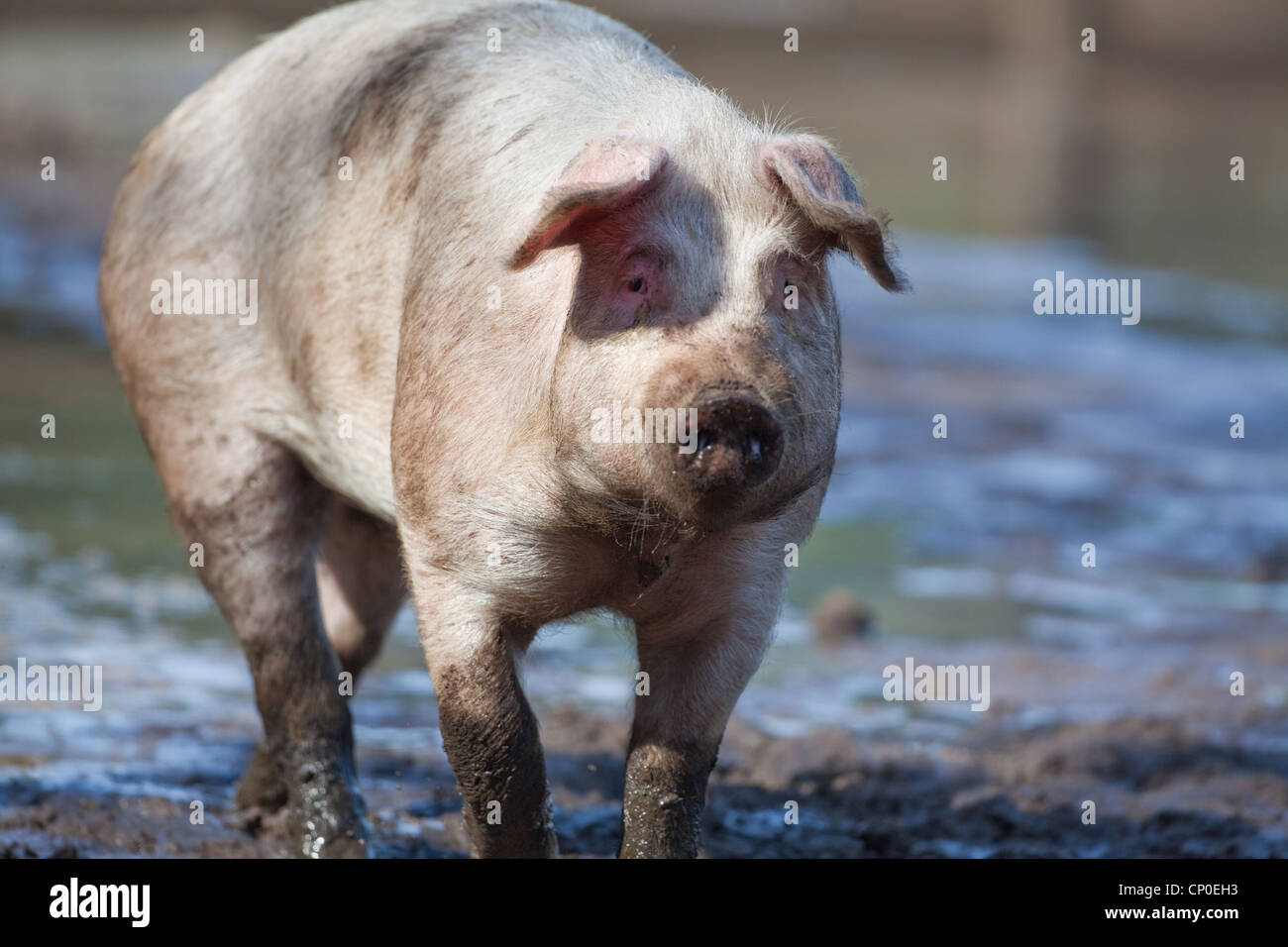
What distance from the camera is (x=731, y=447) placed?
3.75 m

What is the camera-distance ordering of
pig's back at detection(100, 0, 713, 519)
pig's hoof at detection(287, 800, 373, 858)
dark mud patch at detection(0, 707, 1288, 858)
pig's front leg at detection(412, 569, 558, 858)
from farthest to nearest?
dark mud patch at detection(0, 707, 1288, 858)
pig's hoof at detection(287, 800, 373, 858)
pig's back at detection(100, 0, 713, 519)
pig's front leg at detection(412, 569, 558, 858)

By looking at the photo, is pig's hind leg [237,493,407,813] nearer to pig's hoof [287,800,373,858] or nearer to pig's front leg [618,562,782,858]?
pig's hoof [287,800,373,858]

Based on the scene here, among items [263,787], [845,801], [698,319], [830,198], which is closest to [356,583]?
[263,787]

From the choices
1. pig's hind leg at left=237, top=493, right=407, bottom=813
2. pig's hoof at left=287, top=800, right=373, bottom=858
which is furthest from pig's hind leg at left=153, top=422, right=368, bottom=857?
pig's hind leg at left=237, top=493, right=407, bottom=813

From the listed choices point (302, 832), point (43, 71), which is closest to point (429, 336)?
point (302, 832)

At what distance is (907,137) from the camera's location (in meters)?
24.3

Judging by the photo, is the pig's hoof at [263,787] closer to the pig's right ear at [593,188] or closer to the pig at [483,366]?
the pig at [483,366]

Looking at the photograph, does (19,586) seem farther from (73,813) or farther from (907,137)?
(907,137)

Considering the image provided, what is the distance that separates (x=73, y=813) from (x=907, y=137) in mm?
20110

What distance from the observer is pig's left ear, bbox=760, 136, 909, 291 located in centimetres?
402

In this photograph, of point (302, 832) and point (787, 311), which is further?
point (302, 832)

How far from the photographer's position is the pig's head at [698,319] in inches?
150

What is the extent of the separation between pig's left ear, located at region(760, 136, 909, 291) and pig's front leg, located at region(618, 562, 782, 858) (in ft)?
3.03

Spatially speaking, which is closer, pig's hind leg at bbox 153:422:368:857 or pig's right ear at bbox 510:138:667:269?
pig's right ear at bbox 510:138:667:269
